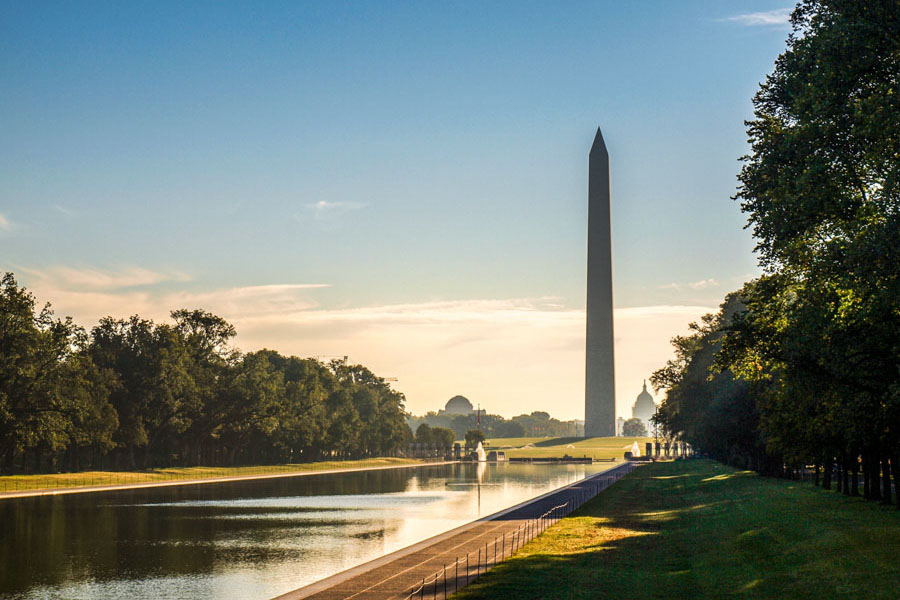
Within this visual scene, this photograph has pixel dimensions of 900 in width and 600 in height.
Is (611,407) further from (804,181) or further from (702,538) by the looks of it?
(804,181)

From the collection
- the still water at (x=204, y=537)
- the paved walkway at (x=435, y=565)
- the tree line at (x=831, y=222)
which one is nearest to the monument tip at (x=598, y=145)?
the still water at (x=204, y=537)

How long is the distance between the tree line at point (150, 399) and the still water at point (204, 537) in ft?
54.8

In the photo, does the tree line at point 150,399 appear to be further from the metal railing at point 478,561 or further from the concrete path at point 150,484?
the metal railing at point 478,561

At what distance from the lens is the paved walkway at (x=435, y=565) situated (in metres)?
22.9

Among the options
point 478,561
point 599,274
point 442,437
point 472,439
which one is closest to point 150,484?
point 478,561

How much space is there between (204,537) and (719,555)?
21715 millimetres

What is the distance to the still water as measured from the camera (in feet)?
89.8

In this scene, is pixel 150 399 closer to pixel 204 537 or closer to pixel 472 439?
pixel 204 537

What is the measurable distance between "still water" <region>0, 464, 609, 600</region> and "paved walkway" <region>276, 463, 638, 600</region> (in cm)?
226

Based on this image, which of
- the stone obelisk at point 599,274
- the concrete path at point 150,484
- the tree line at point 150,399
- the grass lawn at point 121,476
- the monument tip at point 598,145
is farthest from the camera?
the monument tip at point 598,145

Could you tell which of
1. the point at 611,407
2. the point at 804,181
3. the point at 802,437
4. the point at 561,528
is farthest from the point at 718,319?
the point at 611,407

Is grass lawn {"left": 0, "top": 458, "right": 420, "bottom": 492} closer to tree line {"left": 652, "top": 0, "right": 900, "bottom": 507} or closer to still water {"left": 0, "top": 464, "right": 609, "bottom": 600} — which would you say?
still water {"left": 0, "top": 464, "right": 609, "bottom": 600}

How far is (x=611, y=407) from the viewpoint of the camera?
177500 millimetres

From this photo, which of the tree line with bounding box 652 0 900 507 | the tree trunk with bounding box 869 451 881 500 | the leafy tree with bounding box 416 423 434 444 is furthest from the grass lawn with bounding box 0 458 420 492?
the tree line with bounding box 652 0 900 507
